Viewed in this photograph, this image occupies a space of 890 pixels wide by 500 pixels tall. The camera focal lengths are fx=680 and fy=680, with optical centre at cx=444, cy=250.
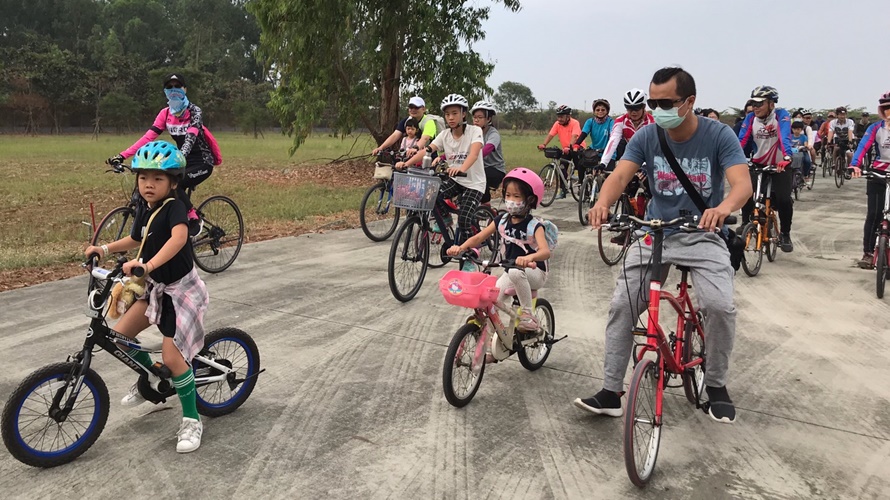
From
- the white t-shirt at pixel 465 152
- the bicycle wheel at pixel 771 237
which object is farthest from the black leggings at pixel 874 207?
the white t-shirt at pixel 465 152

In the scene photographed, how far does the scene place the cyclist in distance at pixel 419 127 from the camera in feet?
26.6

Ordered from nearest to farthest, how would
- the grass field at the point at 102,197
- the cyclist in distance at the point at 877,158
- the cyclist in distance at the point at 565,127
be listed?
the cyclist in distance at the point at 877,158 < the grass field at the point at 102,197 < the cyclist in distance at the point at 565,127

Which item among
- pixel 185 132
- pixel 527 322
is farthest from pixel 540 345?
pixel 185 132

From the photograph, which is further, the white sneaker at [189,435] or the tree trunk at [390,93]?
the tree trunk at [390,93]

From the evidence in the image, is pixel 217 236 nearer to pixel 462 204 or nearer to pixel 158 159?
pixel 462 204

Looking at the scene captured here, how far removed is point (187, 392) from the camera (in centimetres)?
356

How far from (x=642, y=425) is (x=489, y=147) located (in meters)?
5.28

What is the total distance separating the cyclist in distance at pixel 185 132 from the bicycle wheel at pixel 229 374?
10.2 feet

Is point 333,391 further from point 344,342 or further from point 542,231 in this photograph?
point 542,231

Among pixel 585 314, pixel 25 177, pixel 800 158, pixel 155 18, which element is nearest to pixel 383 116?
pixel 25 177

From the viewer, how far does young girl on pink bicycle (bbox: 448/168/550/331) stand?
14.2 feet

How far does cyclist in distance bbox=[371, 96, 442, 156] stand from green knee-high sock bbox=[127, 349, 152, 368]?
503cm

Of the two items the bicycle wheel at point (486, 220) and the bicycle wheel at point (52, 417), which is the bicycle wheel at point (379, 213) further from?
the bicycle wheel at point (52, 417)

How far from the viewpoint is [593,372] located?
472 cm
